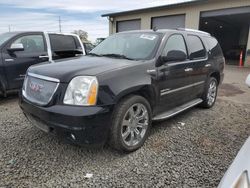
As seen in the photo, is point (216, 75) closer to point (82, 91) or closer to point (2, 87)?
point (82, 91)

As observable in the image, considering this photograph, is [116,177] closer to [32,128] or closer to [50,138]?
[50,138]

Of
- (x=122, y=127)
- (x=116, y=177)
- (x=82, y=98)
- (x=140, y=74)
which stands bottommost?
(x=116, y=177)

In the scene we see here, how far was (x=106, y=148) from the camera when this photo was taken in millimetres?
3330

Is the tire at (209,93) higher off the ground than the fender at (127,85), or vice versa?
the fender at (127,85)

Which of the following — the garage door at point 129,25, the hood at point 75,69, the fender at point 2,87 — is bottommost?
the fender at point 2,87

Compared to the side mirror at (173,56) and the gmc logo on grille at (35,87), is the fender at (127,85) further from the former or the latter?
the gmc logo on grille at (35,87)

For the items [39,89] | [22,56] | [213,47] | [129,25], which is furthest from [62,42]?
[129,25]

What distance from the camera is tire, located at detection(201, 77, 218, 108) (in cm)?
512

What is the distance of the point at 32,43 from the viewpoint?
19.1 ft

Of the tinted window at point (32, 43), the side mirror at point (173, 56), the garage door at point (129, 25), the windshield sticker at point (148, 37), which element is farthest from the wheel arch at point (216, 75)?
the garage door at point (129, 25)

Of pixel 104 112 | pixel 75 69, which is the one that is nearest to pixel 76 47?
pixel 75 69

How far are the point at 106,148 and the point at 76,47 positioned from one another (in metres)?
4.26

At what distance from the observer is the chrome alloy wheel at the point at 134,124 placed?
10.2 ft

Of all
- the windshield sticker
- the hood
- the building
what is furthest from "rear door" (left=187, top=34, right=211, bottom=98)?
the building
